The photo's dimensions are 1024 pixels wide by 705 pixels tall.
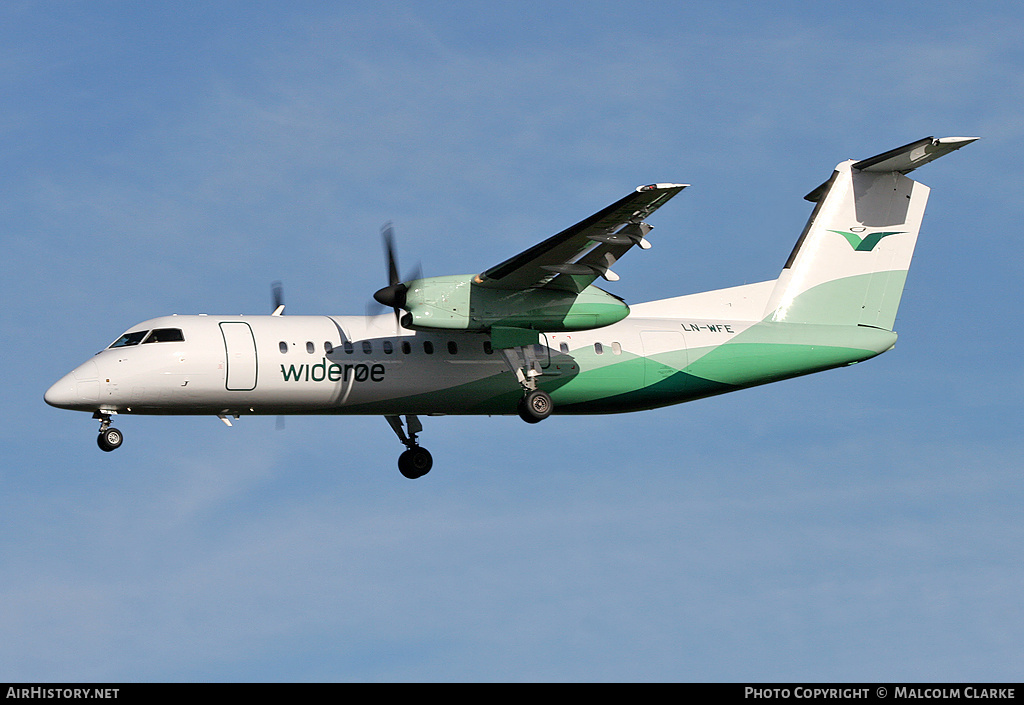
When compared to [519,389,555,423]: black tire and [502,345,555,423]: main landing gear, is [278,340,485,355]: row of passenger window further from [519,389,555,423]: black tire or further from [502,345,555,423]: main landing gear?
[519,389,555,423]: black tire

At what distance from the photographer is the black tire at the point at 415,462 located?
864 inches

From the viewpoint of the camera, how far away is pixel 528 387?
20062 millimetres

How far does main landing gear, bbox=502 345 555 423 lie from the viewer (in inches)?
787

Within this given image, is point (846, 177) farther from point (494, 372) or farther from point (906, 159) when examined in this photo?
point (494, 372)

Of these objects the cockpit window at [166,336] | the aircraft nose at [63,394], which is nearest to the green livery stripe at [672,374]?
the cockpit window at [166,336]

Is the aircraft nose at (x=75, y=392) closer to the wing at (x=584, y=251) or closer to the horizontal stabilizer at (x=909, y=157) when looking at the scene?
the wing at (x=584, y=251)

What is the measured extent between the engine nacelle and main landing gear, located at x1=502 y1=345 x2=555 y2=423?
52 cm

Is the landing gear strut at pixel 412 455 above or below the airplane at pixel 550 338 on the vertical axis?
below

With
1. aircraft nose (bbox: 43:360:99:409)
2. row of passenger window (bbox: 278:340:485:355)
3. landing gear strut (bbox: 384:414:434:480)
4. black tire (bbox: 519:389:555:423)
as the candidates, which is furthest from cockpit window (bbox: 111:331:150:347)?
black tire (bbox: 519:389:555:423)

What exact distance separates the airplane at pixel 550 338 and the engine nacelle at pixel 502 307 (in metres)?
0.02
